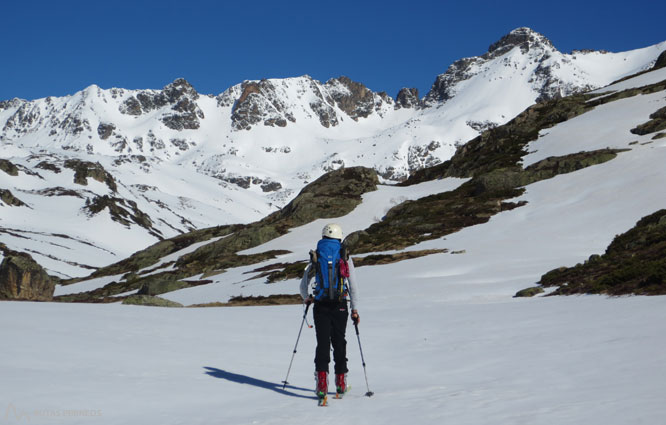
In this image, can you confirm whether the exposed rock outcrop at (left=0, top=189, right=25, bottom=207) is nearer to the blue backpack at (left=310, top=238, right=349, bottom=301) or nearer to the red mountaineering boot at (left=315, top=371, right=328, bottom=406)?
the blue backpack at (left=310, top=238, right=349, bottom=301)

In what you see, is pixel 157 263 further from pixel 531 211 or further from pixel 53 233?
pixel 53 233

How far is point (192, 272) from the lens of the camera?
59.8 m

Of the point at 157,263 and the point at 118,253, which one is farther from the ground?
the point at 118,253

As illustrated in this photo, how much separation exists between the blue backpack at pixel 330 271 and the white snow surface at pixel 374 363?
1771mm

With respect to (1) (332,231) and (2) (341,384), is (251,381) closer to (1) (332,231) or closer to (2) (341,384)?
(2) (341,384)

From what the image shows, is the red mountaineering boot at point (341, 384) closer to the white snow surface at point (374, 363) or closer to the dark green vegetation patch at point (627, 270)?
the white snow surface at point (374, 363)

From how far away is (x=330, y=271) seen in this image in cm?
988

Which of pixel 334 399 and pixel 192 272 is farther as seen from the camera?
pixel 192 272

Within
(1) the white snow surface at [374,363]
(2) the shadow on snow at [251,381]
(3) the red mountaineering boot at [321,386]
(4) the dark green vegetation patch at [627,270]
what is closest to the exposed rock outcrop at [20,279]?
(1) the white snow surface at [374,363]

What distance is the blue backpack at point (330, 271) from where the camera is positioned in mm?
9820

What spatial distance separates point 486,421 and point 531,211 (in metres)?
46.0

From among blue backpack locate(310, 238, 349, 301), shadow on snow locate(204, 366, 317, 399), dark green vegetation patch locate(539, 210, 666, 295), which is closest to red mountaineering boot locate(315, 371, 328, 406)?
shadow on snow locate(204, 366, 317, 399)

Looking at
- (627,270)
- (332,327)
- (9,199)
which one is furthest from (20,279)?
(9,199)

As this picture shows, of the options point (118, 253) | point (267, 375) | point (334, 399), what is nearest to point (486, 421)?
point (334, 399)
